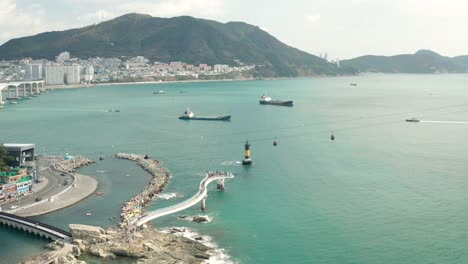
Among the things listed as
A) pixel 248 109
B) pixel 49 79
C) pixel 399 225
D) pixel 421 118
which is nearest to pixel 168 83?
pixel 49 79

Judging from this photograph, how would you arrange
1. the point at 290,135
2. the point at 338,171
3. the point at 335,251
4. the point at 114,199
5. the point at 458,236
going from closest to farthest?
the point at 335,251 → the point at 458,236 → the point at 114,199 → the point at 338,171 → the point at 290,135

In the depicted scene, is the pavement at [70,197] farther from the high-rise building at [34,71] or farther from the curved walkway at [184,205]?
the high-rise building at [34,71]

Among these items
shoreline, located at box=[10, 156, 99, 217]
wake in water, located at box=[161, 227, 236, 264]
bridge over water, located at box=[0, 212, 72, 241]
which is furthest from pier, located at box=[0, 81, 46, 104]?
wake in water, located at box=[161, 227, 236, 264]

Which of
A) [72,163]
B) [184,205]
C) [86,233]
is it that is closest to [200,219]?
[184,205]

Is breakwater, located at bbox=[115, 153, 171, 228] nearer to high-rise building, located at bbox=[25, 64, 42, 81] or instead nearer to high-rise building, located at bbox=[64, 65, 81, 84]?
high-rise building, located at bbox=[64, 65, 81, 84]

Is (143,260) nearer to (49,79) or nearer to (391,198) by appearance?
(391,198)

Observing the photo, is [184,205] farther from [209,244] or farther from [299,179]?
[299,179]

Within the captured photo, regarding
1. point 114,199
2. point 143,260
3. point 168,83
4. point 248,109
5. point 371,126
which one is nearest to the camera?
point 143,260
